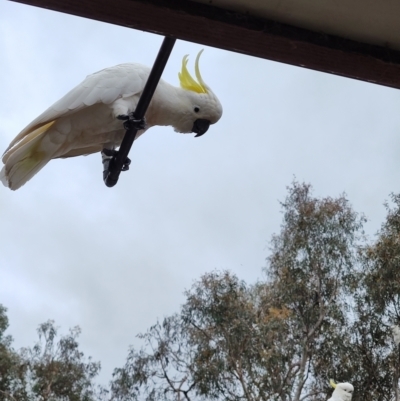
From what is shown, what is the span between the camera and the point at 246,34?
74 cm

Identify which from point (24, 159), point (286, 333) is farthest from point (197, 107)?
point (286, 333)

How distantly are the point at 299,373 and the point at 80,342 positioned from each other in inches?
136

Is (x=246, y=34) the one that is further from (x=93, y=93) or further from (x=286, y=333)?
(x=286, y=333)

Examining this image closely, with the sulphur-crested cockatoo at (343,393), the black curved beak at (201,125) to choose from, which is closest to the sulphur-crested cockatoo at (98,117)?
the black curved beak at (201,125)

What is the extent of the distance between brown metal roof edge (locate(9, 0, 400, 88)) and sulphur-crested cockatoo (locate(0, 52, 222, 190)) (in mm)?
700

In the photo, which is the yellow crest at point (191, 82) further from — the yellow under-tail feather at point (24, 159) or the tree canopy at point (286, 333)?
the tree canopy at point (286, 333)

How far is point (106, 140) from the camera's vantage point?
1.51m

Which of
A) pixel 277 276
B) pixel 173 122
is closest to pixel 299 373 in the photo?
pixel 277 276

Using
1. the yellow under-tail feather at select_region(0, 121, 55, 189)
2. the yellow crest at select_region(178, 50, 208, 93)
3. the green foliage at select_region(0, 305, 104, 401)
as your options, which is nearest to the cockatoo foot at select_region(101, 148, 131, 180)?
the yellow under-tail feather at select_region(0, 121, 55, 189)

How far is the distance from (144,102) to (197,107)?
22.5 inches

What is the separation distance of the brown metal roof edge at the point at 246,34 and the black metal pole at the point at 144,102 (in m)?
0.06

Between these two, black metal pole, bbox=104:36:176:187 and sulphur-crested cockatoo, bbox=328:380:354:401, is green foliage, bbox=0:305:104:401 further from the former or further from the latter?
black metal pole, bbox=104:36:176:187

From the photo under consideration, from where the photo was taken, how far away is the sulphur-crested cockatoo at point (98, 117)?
4.80 feet

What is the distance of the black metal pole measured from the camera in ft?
2.72
